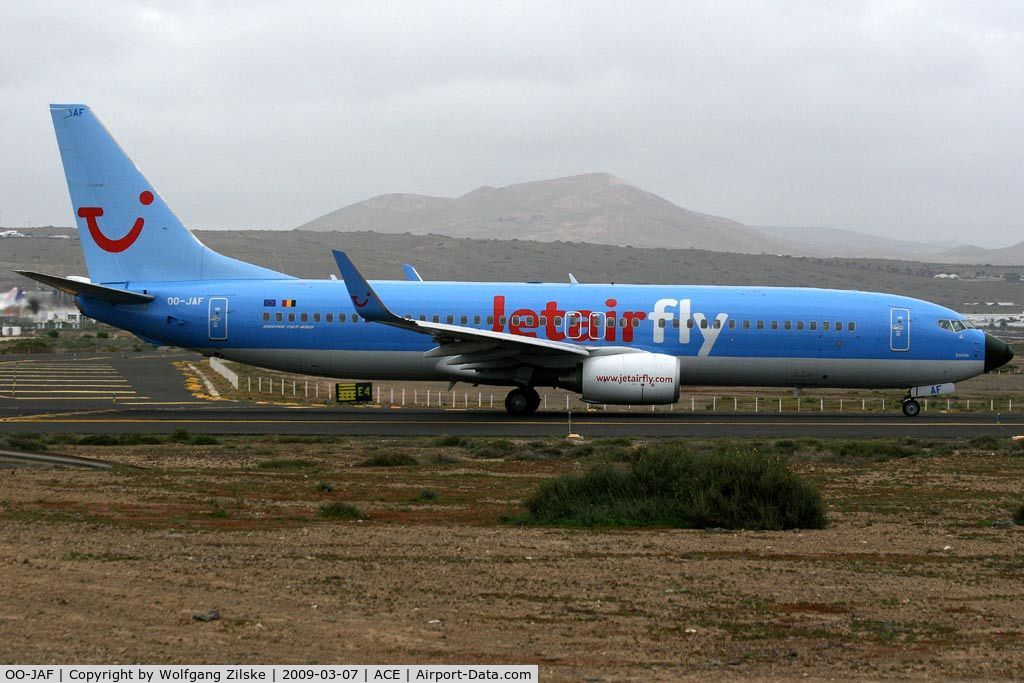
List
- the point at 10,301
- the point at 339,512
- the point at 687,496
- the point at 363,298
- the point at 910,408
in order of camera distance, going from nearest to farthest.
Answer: the point at 339,512 < the point at 687,496 < the point at 10,301 < the point at 363,298 < the point at 910,408

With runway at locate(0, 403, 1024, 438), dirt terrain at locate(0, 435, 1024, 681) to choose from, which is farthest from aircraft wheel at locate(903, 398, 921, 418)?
dirt terrain at locate(0, 435, 1024, 681)

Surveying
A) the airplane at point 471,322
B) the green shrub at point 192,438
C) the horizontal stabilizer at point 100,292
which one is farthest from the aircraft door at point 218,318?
the green shrub at point 192,438

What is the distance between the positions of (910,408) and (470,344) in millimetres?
12771

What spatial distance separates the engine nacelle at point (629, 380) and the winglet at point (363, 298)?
5128 mm

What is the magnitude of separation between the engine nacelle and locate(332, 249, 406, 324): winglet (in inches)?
202

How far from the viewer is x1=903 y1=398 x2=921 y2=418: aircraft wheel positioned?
114 ft

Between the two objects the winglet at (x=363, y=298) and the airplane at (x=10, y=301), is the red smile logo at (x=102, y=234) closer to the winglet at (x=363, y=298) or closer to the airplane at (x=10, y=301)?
the airplane at (x=10, y=301)

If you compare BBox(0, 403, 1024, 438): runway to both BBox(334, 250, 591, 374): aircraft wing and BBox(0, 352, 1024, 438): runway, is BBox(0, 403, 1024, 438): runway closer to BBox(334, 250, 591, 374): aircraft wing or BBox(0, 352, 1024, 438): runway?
BBox(0, 352, 1024, 438): runway

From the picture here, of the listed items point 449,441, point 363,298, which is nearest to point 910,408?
point 449,441

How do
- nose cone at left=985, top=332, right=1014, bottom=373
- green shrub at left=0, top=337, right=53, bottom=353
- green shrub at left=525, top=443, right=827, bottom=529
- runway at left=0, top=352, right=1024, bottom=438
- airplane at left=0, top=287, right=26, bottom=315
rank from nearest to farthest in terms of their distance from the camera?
green shrub at left=525, top=443, right=827, bottom=529 < airplane at left=0, top=287, right=26, bottom=315 < runway at left=0, top=352, right=1024, bottom=438 < nose cone at left=985, top=332, right=1014, bottom=373 < green shrub at left=0, top=337, right=53, bottom=353

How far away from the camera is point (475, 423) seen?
31.0m

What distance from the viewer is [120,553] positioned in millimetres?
12383

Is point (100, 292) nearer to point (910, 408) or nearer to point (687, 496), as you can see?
point (687, 496)

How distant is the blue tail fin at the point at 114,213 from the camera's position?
110 ft
